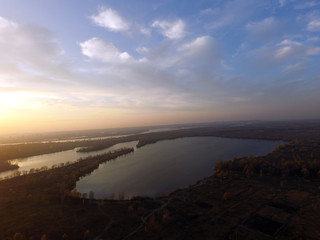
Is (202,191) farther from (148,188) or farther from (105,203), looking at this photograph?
(105,203)

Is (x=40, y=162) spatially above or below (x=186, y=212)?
above

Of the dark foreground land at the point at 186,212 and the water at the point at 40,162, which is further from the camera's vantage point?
the water at the point at 40,162

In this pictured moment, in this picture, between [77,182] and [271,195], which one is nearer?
[271,195]

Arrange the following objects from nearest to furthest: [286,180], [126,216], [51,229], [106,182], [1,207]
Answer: [51,229] < [126,216] < [1,207] < [286,180] < [106,182]

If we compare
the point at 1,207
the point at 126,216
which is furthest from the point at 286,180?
the point at 1,207

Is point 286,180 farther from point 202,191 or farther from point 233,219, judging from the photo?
point 233,219

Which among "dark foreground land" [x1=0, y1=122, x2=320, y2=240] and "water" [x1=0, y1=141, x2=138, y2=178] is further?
"water" [x1=0, y1=141, x2=138, y2=178]

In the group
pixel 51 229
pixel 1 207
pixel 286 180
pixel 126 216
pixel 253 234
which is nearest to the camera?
pixel 253 234

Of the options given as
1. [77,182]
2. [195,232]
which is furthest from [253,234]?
[77,182]

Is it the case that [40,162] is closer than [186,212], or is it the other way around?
[186,212]

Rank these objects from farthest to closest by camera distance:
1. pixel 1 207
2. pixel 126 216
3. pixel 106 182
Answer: pixel 106 182, pixel 1 207, pixel 126 216
